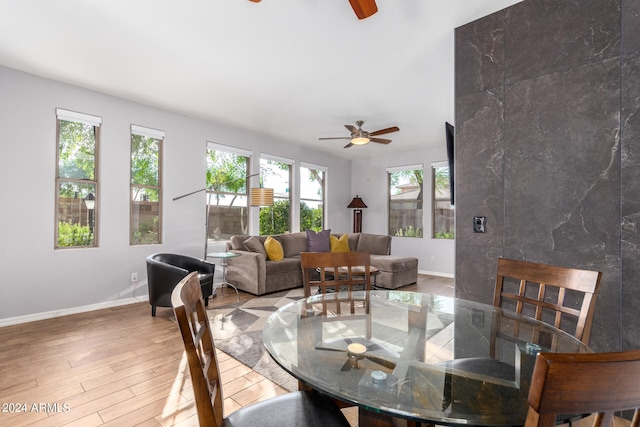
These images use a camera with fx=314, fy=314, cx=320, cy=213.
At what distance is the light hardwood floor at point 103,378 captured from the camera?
1849mm

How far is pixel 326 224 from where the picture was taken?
7363 millimetres

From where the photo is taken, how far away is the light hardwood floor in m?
1.85

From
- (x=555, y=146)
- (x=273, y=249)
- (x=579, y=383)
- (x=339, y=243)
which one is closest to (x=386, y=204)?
(x=339, y=243)

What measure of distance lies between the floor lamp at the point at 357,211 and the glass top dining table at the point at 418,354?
18.6 feet

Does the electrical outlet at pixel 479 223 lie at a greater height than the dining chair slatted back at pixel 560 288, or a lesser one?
greater

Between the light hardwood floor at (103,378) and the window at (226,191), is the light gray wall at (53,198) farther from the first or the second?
the light hardwood floor at (103,378)

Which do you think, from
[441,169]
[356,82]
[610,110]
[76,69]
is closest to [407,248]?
[441,169]

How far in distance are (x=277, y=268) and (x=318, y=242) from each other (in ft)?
3.87

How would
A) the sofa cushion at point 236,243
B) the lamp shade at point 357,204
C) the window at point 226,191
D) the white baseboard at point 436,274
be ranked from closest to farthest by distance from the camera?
the sofa cushion at point 236,243
the window at point 226,191
the white baseboard at point 436,274
the lamp shade at point 357,204

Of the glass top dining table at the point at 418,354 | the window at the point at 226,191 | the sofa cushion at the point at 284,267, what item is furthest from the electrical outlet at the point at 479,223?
the window at the point at 226,191

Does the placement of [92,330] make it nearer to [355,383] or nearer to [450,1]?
[355,383]

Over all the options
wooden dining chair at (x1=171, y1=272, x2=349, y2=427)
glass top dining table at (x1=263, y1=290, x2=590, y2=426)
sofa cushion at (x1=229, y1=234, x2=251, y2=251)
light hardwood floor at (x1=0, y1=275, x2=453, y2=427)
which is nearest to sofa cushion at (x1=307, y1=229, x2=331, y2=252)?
sofa cushion at (x1=229, y1=234, x2=251, y2=251)

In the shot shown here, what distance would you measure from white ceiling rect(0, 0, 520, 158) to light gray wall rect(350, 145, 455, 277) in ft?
7.58

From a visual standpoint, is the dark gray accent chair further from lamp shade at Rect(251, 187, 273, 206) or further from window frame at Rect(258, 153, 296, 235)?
window frame at Rect(258, 153, 296, 235)
